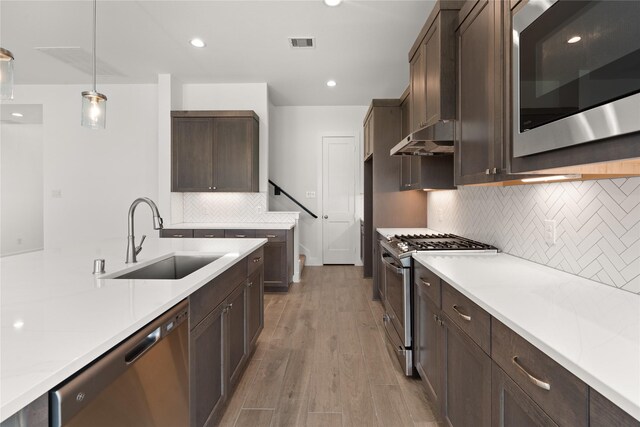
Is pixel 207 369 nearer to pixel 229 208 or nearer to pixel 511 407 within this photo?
pixel 511 407

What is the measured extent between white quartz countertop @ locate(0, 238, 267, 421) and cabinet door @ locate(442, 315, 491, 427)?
1116 millimetres

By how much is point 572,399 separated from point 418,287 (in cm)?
135

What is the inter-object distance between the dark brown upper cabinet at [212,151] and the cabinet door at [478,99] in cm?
318

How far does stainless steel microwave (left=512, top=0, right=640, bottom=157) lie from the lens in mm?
819

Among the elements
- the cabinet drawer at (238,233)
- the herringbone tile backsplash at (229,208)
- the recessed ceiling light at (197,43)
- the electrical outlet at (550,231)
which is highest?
the recessed ceiling light at (197,43)

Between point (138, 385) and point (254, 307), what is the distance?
60.2 inches

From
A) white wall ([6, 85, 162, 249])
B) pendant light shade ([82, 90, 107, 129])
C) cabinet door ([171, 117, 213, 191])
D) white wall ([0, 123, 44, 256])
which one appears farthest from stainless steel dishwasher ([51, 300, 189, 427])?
white wall ([0, 123, 44, 256])

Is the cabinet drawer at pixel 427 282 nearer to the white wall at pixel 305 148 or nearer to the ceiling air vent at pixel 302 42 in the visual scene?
the ceiling air vent at pixel 302 42

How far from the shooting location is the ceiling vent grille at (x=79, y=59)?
3.79 m

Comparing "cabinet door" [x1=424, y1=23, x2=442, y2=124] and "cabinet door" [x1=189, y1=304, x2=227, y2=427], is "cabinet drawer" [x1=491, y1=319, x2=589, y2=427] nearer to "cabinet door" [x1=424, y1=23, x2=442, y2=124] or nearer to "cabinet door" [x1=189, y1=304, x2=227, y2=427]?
"cabinet door" [x1=189, y1=304, x2=227, y2=427]

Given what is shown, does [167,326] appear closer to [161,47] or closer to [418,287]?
[418,287]

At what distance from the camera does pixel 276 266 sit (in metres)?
4.39

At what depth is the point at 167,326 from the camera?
1.16 metres

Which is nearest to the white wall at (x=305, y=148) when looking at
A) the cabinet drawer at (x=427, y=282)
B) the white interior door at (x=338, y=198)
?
the white interior door at (x=338, y=198)
